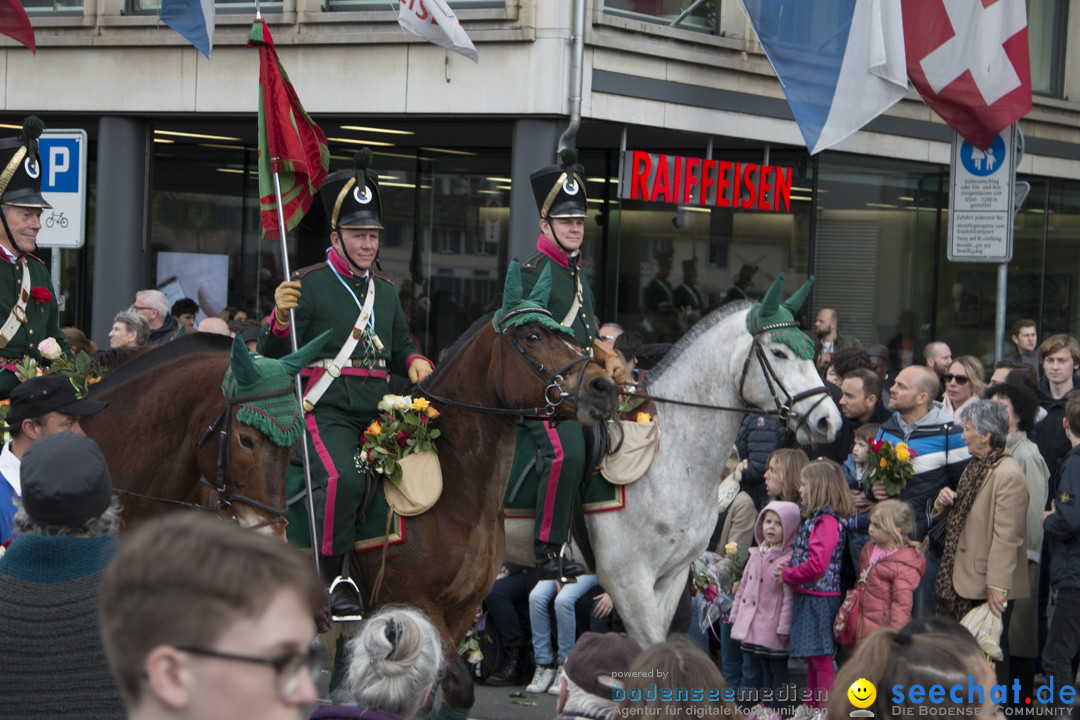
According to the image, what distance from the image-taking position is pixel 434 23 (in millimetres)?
12680

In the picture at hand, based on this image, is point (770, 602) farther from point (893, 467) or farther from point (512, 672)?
point (512, 672)

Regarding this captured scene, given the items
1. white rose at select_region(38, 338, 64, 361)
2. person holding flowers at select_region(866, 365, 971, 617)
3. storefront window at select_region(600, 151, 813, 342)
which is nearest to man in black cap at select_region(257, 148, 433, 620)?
white rose at select_region(38, 338, 64, 361)

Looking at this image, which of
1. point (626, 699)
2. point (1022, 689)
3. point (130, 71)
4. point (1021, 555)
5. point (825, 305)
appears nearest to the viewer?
point (626, 699)

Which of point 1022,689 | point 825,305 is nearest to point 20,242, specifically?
point 1022,689

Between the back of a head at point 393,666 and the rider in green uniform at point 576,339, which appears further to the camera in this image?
the rider in green uniform at point 576,339

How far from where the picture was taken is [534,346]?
6.77m

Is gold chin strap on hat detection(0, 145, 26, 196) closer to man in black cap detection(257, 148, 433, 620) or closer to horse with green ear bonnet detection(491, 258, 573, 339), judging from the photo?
man in black cap detection(257, 148, 433, 620)

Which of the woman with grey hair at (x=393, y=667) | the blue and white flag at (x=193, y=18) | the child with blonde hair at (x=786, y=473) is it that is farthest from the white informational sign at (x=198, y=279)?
the woman with grey hair at (x=393, y=667)

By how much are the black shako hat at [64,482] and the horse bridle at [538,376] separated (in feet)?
11.4

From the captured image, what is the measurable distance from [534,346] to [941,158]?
1211 cm

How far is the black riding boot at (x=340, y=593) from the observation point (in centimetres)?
643

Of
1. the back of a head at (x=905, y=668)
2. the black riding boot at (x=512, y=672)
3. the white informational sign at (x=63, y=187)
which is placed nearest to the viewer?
the back of a head at (x=905, y=668)

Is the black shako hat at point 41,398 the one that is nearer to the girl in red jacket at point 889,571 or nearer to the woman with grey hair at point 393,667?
the woman with grey hair at point 393,667

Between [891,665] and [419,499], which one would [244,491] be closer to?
[419,499]
